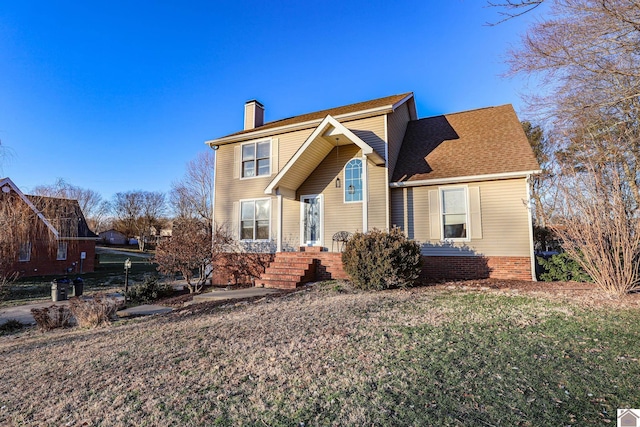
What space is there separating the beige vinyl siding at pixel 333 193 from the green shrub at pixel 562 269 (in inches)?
232

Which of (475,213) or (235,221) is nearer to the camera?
(475,213)

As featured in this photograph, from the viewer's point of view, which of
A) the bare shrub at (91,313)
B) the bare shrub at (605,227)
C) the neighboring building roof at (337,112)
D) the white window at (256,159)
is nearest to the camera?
the bare shrub at (605,227)

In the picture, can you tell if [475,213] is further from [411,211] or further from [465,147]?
[465,147]

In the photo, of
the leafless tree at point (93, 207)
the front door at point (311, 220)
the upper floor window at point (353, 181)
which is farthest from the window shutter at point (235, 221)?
the leafless tree at point (93, 207)

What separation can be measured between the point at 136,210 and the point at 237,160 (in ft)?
166

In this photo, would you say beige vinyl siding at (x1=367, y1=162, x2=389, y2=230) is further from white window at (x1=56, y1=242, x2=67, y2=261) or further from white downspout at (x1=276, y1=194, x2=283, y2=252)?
white window at (x1=56, y1=242, x2=67, y2=261)

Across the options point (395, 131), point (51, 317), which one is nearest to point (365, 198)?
point (395, 131)

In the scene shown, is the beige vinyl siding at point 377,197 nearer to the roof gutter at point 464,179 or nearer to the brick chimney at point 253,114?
the roof gutter at point 464,179

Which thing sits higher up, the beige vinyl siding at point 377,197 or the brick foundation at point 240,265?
the beige vinyl siding at point 377,197

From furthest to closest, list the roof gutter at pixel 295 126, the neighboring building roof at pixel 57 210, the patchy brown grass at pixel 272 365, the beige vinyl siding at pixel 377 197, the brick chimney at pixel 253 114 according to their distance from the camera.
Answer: the brick chimney at pixel 253 114, the neighboring building roof at pixel 57 210, the roof gutter at pixel 295 126, the beige vinyl siding at pixel 377 197, the patchy brown grass at pixel 272 365

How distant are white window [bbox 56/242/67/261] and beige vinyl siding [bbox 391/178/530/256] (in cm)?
2225

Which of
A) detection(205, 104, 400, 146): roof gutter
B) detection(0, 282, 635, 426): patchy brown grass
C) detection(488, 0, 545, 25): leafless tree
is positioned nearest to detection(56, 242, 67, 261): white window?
detection(205, 104, 400, 146): roof gutter

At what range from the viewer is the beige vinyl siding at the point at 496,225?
32.2 feet

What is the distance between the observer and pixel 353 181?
467 inches
